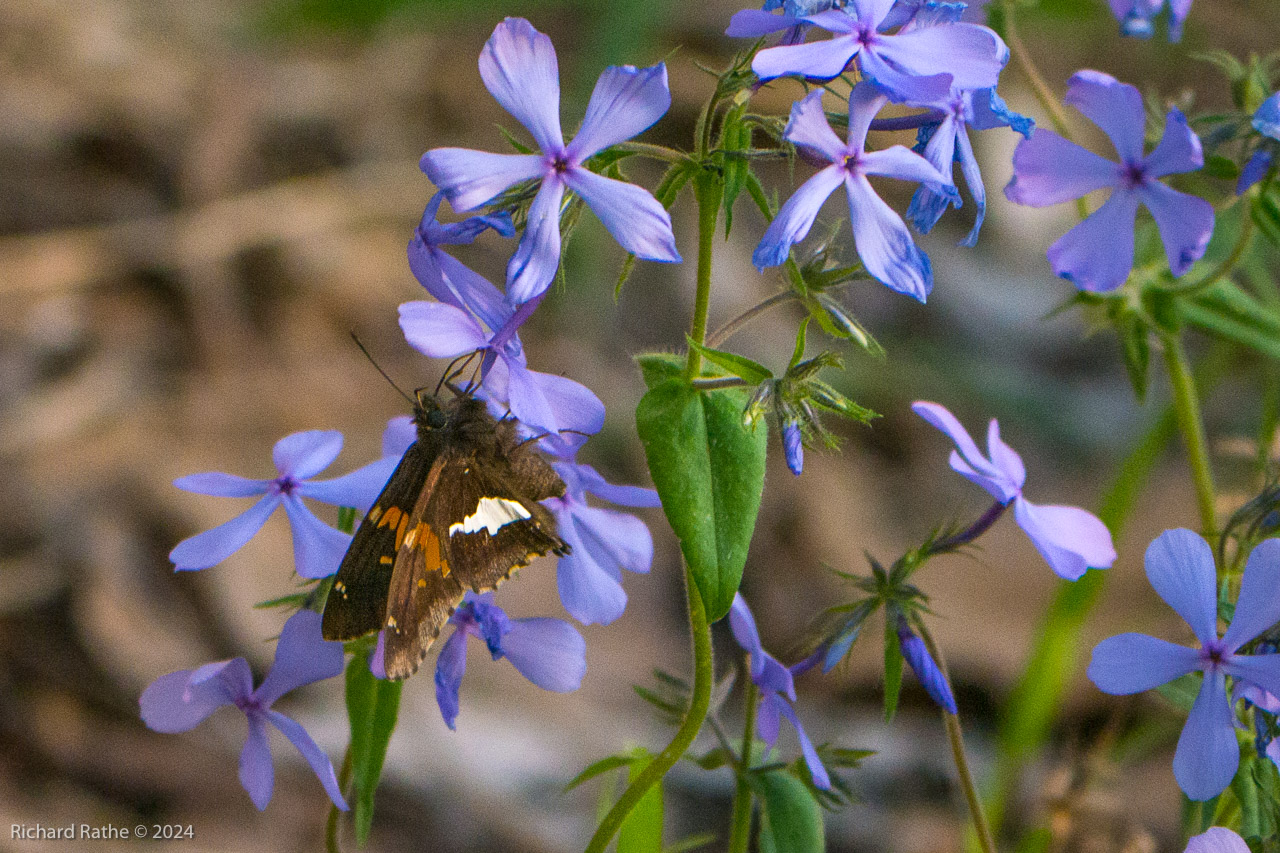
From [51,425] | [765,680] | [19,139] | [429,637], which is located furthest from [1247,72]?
[19,139]

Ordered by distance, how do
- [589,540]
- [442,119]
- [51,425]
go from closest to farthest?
[589,540] → [51,425] → [442,119]

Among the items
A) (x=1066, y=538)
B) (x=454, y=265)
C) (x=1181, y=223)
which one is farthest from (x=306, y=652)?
(x=1181, y=223)

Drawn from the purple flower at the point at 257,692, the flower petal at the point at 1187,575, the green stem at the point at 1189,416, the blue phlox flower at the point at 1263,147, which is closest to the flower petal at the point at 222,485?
the purple flower at the point at 257,692

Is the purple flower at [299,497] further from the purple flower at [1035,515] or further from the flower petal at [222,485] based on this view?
the purple flower at [1035,515]

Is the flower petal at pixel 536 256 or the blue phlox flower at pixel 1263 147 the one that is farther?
the blue phlox flower at pixel 1263 147

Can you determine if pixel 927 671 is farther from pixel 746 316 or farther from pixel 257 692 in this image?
pixel 257 692

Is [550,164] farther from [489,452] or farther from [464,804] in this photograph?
[464,804]
